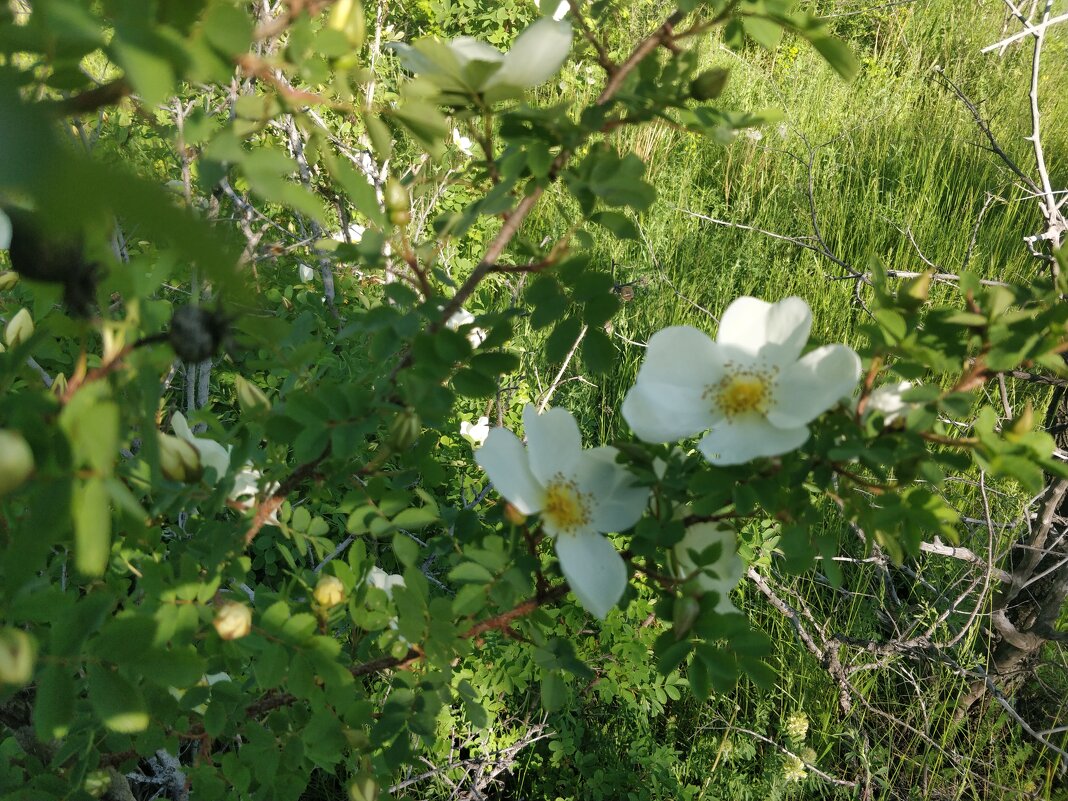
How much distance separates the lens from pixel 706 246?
2586 mm

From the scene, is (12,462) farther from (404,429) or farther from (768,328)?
(768,328)

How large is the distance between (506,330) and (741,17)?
0.29 m

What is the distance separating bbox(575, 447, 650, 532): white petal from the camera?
68 cm

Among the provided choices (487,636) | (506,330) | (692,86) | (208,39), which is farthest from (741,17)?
(487,636)

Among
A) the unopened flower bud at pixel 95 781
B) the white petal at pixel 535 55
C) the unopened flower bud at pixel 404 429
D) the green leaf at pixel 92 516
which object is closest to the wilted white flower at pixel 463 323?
the unopened flower bud at pixel 404 429

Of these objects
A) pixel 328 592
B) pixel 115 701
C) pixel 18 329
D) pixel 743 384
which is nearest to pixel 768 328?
pixel 743 384

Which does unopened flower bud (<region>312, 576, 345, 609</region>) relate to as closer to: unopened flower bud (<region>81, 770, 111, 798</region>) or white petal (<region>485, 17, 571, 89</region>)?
unopened flower bud (<region>81, 770, 111, 798</region>)

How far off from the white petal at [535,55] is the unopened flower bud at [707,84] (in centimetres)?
10

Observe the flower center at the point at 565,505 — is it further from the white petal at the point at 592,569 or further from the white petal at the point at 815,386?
the white petal at the point at 815,386

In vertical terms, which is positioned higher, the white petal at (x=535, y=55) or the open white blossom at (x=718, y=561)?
the white petal at (x=535, y=55)

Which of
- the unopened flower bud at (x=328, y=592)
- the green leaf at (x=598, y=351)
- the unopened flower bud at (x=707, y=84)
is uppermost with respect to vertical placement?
the unopened flower bud at (x=707, y=84)

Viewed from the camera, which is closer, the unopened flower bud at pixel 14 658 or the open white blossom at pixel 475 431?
the unopened flower bud at pixel 14 658

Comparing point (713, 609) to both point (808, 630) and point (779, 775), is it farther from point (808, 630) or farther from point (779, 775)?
point (808, 630)

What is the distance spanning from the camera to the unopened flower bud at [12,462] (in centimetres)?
42
